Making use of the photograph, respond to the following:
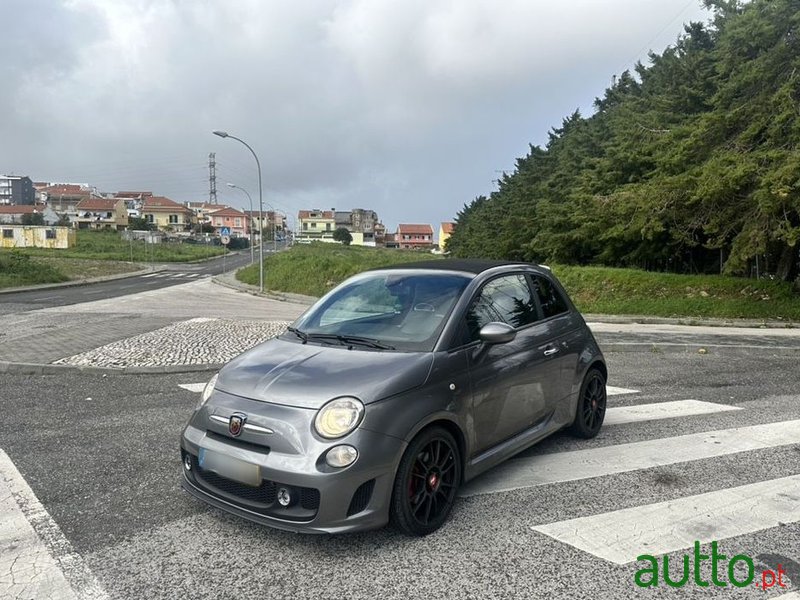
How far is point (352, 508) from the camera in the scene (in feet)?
10.2

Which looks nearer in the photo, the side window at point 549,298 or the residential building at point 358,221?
the side window at point 549,298

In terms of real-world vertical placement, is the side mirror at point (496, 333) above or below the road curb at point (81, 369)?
above

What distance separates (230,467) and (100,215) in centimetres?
13039

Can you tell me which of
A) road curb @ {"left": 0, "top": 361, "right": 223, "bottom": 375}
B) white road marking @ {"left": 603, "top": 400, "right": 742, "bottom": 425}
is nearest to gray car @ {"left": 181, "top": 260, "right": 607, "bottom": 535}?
white road marking @ {"left": 603, "top": 400, "right": 742, "bottom": 425}

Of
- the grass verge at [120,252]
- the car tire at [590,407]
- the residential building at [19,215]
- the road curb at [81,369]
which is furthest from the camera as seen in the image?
the residential building at [19,215]

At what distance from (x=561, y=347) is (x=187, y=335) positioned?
894 cm

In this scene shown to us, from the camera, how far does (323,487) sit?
3047 mm

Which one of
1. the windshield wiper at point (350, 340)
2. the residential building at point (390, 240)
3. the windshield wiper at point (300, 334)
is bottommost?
the windshield wiper at point (300, 334)

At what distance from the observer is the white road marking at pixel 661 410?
19.8 ft

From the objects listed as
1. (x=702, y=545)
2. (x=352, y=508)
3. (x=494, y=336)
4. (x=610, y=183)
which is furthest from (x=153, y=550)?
(x=610, y=183)

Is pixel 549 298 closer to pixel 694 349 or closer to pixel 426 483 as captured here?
pixel 426 483

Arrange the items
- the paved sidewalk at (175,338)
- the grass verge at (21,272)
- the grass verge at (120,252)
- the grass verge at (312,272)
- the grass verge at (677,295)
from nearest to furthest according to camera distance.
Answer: the paved sidewalk at (175,338) < the grass verge at (677,295) < the grass verge at (21,272) < the grass verge at (312,272) < the grass verge at (120,252)

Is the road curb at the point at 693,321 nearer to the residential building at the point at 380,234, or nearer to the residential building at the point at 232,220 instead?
the residential building at the point at 380,234

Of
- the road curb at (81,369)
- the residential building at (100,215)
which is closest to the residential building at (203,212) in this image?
the residential building at (100,215)
